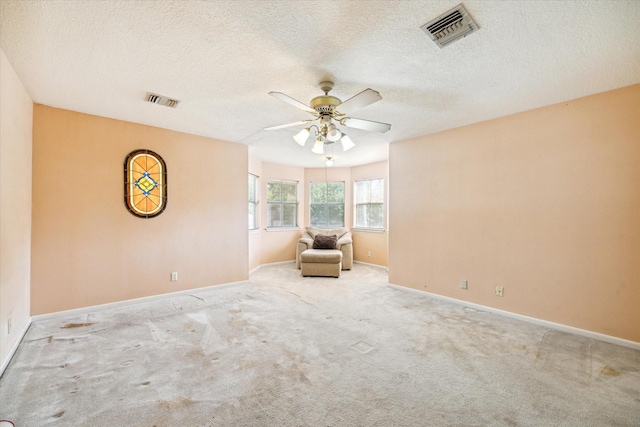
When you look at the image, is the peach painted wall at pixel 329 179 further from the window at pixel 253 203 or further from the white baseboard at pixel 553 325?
the white baseboard at pixel 553 325

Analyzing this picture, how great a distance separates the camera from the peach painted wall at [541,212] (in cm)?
275

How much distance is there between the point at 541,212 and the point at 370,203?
12.6 ft

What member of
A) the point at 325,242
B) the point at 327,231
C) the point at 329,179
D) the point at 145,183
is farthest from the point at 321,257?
the point at 145,183

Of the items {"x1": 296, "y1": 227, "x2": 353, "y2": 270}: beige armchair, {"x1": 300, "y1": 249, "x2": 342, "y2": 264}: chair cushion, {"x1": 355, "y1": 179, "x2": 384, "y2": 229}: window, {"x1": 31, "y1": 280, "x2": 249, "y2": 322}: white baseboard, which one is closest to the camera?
{"x1": 31, "y1": 280, "x2": 249, "y2": 322}: white baseboard

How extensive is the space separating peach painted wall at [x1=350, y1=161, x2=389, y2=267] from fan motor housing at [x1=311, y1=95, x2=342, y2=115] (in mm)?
3997

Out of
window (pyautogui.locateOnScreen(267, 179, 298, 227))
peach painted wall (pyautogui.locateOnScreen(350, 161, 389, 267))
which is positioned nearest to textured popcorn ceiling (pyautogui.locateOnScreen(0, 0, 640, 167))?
peach painted wall (pyautogui.locateOnScreen(350, 161, 389, 267))

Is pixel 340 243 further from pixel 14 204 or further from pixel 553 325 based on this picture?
pixel 14 204

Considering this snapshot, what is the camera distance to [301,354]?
2520 millimetres

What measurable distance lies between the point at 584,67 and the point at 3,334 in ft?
17.5

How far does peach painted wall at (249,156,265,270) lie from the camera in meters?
6.01

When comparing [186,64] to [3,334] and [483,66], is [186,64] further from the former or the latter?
[3,334]

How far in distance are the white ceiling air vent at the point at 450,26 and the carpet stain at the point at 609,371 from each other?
2835 millimetres

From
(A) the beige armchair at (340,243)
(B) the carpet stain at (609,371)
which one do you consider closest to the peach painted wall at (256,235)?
(A) the beige armchair at (340,243)

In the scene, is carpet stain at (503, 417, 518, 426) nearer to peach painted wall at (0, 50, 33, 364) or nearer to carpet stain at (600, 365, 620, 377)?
carpet stain at (600, 365, 620, 377)
